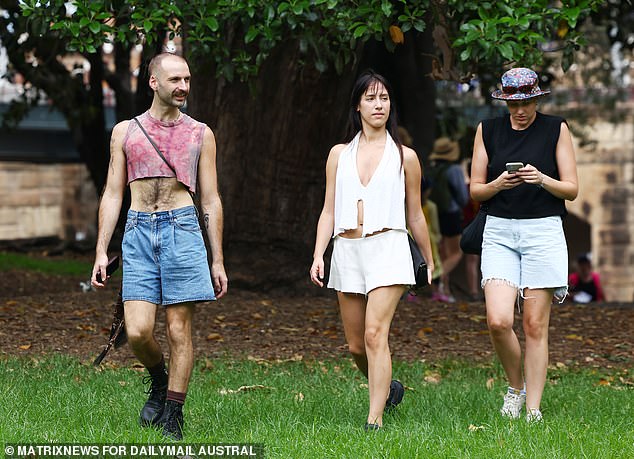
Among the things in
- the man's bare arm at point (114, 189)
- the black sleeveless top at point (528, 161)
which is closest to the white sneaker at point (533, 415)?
the black sleeveless top at point (528, 161)

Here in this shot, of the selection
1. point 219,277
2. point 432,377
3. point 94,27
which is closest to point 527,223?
point 219,277

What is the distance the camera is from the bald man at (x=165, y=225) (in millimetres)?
6281

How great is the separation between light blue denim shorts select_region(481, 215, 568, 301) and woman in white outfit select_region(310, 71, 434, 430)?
18.2 inches

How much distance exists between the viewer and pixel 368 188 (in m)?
6.68

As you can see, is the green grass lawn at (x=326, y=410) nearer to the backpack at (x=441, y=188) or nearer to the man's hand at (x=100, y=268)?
the man's hand at (x=100, y=268)

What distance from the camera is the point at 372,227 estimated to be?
663 centimetres

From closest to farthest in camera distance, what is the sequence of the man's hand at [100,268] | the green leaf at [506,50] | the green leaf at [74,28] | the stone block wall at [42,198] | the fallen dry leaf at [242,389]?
the man's hand at [100,268], the fallen dry leaf at [242,389], the green leaf at [506,50], the green leaf at [74,28], the stone block wall at [42,198]

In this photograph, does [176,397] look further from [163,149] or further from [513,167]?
[513,167]

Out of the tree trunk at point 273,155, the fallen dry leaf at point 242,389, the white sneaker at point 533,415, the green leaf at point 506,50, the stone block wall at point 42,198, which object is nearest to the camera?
the white sneaker at point 533,415

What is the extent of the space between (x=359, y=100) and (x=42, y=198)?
32.7 m

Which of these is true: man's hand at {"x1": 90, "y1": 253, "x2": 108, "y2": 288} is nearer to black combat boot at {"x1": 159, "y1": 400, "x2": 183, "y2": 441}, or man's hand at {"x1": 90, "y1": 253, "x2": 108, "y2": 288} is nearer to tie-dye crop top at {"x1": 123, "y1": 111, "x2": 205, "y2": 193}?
tie-dye crop top at {"x1": 123, "y1": 111, "x2": 205, "y2": 193}

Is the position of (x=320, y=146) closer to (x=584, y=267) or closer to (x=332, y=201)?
(x=332, y=201)

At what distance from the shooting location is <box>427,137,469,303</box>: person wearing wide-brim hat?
14.9 meters

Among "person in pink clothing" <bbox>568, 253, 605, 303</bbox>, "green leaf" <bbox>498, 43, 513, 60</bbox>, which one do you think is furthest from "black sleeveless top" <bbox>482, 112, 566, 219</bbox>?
"person in pink clothing" <bbox>568, 253, 605, 303</bbox>
